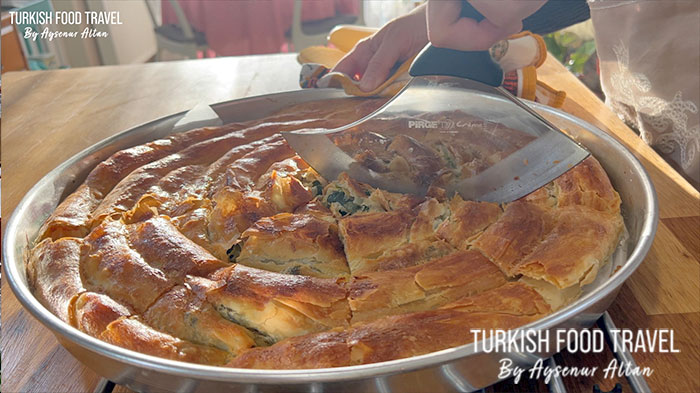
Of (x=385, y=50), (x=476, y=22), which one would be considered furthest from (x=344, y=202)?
(x=385, y=50)

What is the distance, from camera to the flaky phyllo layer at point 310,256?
660mm

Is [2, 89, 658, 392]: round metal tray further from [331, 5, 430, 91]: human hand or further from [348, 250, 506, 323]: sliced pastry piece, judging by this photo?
[331, 5, 430, 91]: human hand

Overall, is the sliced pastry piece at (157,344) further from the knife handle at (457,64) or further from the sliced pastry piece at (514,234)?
the knife handle at (457,64)

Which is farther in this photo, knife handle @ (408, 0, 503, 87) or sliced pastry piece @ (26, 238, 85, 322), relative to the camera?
knife handle @ (408, 0, 503, 87)

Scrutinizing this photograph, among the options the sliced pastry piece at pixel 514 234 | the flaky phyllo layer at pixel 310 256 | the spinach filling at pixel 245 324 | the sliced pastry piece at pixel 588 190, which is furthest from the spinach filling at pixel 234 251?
the sliced pastry piece at pixel 588 190

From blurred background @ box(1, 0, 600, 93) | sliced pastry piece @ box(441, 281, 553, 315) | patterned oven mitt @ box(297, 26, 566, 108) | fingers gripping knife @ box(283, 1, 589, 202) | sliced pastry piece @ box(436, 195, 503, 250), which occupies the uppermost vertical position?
fingers gripping knife @ box(283, 1, 589, 202)

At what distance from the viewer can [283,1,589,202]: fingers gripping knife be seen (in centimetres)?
81

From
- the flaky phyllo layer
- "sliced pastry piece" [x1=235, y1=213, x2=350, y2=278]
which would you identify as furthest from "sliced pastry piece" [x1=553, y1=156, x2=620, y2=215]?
"sliced pastry piece" [x1=235, y1=213, x2=350, y2=278]

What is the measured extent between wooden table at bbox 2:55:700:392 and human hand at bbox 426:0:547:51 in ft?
1.51

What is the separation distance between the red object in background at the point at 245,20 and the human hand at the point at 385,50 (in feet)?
8.74

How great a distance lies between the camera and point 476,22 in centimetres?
98

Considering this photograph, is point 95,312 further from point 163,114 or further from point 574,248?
point 163,114

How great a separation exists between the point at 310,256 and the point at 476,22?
0.52m

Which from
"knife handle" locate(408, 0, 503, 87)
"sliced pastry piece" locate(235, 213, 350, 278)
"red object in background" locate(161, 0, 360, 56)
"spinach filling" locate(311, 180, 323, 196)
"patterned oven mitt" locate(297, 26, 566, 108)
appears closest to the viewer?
"sliced pastry piece" locate(235, 213, 350, 278)
